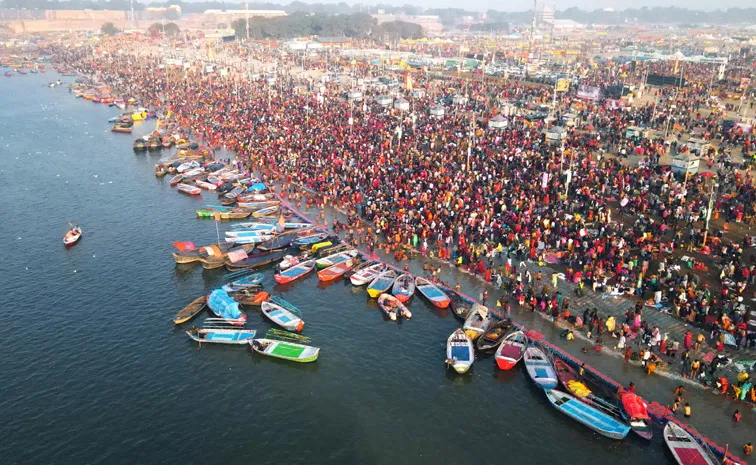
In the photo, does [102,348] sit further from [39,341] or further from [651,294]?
[651,294]

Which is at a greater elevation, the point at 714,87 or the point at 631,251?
the point at 714,87

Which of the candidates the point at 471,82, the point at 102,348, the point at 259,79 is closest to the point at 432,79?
the point at 471,82

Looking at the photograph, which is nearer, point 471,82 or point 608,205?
point 608,205

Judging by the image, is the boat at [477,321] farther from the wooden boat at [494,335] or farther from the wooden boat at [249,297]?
the wooden boat at [249,297]

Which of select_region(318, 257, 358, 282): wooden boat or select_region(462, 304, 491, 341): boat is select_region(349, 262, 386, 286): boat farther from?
select_region(462, 304, 491, 341): boat

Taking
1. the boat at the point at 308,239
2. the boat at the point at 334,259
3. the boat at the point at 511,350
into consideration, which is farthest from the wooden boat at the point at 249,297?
the boat at the point at 511,350

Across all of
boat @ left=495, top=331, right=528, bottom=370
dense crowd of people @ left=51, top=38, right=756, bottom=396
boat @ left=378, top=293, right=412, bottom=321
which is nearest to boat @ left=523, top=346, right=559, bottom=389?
boat @ left=495, top=331, right=528, bottom=370
